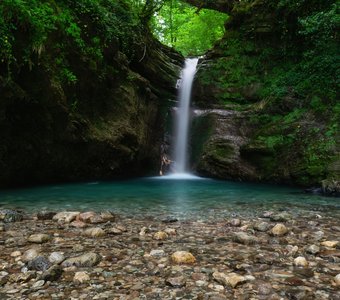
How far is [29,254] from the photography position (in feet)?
10.2

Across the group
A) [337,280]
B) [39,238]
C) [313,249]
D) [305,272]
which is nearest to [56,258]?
[39,238]

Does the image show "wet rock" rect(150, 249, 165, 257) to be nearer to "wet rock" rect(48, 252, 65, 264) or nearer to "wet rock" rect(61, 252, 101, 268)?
"wet rock" rect(61, 252, 101, 268)

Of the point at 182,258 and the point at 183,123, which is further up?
the point at 183,123

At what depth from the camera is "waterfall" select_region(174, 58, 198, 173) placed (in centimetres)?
1381

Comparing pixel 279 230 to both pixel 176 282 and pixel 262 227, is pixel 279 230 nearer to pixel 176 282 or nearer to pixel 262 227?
pixel 262 227

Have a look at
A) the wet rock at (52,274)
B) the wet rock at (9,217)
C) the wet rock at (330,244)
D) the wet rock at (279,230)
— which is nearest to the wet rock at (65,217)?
the wet rock at (9,217)

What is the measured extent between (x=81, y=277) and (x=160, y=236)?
137 centimetres

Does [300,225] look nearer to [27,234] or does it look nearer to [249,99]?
[27,234]

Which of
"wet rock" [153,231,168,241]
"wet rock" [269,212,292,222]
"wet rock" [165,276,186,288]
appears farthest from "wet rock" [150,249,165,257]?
"wet rock" [269,212,292,222]

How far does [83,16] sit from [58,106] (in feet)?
9.55

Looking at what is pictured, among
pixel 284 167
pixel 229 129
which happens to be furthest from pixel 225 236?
pixel 229 129

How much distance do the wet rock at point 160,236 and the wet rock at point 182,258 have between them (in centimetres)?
71

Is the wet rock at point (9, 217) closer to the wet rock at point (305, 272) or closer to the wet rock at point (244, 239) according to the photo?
the wet rock at point (244, 239)

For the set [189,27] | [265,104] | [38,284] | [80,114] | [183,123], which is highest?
[189,27]
